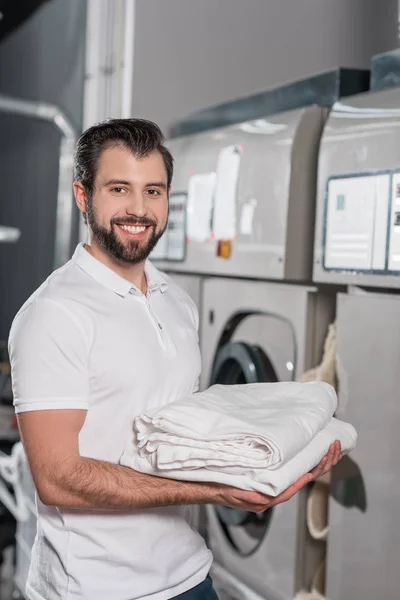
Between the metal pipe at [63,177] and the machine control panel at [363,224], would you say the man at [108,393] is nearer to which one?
the machine control panel at [363,224]

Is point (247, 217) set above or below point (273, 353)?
above

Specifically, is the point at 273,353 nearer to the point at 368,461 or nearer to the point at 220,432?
the point at 368,461

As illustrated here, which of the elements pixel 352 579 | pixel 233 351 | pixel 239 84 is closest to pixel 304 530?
pixel 352 579

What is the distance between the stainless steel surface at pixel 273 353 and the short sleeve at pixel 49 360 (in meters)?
1.06

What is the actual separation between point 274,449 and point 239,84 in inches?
99.0

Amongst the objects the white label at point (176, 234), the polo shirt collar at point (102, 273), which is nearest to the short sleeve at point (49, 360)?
the polo shirt collar at point (102, 273)

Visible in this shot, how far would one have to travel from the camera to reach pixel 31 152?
433cm

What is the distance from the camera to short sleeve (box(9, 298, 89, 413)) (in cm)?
134

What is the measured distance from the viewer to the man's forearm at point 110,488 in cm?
133

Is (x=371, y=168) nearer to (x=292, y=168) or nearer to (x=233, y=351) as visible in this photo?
(x=292, y=168)

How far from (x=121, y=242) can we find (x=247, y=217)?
1.13m

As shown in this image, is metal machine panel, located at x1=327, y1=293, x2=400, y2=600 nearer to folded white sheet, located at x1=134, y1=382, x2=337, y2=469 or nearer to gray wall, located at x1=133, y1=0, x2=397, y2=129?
folded white sheet, located at x1=134, y1=382, x2=337, y2=469

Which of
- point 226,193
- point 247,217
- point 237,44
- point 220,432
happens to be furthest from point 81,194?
A: point 237,44

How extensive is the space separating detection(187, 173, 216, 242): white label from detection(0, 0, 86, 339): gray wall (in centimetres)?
113
